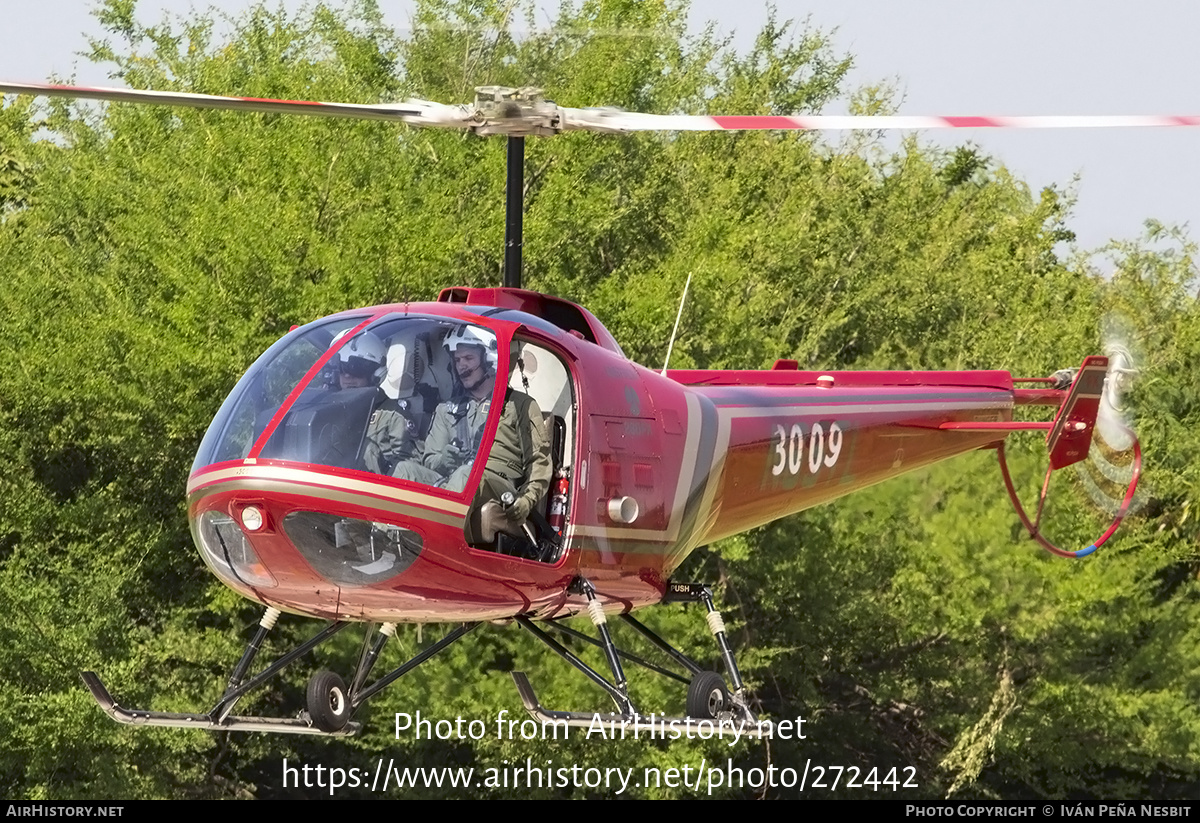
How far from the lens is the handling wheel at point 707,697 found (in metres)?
9.94

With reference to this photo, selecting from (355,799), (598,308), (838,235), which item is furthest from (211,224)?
(838,235)

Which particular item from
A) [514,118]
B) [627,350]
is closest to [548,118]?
[514,118]

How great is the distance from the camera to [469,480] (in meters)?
9.09

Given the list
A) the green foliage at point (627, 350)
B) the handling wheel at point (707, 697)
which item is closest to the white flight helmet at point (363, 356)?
the handling wheel at point (707, 697)

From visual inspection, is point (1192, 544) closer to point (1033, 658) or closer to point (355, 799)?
point (1033, 658)

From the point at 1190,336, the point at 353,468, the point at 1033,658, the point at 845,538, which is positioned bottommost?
the point at 1033,658

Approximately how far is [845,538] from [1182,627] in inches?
230

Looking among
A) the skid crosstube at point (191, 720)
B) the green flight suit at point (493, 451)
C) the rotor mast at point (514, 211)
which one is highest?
the rotor mast at point (514, 211)

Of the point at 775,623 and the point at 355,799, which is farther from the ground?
the point at 775,623

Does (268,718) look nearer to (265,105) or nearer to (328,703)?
(328,703)

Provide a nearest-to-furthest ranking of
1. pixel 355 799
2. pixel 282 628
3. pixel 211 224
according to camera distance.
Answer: pixel 211 224, pixel 282 628, pixel 355 799

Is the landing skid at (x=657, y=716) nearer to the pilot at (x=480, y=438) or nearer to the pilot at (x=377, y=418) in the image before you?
the pilot at (x=480, y=438)

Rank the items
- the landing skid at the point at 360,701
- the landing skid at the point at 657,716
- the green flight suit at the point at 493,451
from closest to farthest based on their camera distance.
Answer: the green flight suit at the point at 493,451
the landing skid at the point at 657,716
the landing skid at the point at 360,701

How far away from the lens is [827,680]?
32750 millimetres
